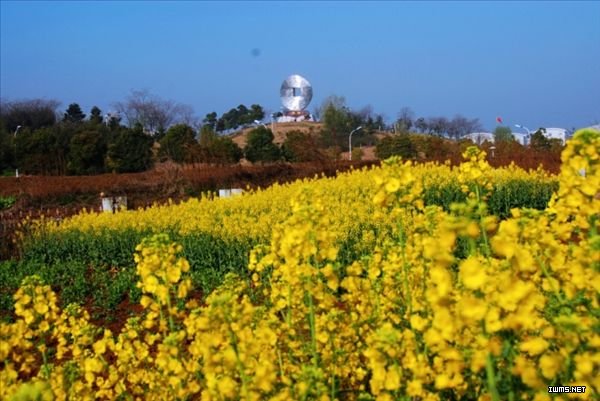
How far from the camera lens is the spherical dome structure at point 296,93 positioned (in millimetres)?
83188

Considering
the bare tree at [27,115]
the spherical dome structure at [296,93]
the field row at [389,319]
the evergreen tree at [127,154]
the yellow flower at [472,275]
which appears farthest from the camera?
the spherical dome structure at [296,93]

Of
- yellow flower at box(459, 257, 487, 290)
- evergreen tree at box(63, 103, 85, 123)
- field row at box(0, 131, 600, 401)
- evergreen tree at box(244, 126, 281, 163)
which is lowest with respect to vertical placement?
field row at box(0, 131, 600, 401)

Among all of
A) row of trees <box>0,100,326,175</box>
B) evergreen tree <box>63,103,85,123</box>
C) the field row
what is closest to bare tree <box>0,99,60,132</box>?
evergreen tree <box>63,103,85,123</box>

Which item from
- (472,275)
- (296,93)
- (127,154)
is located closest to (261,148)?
(127,154)

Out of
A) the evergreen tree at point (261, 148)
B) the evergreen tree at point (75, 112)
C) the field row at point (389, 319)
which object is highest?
the evergreen tree at point (75, 112)

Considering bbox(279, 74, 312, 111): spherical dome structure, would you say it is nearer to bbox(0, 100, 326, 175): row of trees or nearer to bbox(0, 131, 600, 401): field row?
bbox(0, 100, 326, 175): row of trees

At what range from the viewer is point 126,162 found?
3073 cm

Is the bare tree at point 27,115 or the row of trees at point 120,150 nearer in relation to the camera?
the row of trees at point 120,150

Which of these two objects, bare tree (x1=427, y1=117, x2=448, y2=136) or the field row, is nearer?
the field row

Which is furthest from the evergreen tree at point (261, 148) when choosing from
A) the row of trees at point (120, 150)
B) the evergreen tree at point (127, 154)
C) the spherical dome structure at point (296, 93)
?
the spherical dome structure at point (296, 93)

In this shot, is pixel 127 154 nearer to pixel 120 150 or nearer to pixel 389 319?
pixel 120 150

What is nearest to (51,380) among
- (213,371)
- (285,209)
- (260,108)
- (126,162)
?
(213,371)

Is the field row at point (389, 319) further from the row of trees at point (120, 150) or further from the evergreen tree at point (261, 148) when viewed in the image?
the evergreen tree at point (261, 148)

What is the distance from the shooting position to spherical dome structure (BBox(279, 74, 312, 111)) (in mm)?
83188
